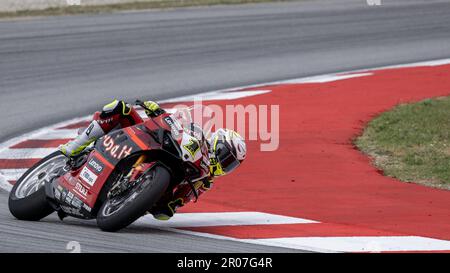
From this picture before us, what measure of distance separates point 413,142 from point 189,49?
8106 millimetres

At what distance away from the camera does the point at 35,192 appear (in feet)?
30.0

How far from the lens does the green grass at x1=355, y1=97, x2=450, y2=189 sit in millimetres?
11406

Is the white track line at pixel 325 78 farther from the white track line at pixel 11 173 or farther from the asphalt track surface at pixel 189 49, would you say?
the white track line at pixel 11 173

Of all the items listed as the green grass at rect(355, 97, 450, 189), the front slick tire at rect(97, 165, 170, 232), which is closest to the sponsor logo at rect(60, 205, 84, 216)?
the front slick tire at rect(97, 165, 170, 232)

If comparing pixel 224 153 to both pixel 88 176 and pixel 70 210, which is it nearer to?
pixel 88 176

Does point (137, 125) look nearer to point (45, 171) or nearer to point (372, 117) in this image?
point (45, 171)

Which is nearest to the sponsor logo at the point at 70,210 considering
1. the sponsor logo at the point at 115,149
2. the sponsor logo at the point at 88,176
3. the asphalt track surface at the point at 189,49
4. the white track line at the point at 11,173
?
the sponsor logo at the point at 88,176

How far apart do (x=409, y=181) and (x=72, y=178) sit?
146 inches

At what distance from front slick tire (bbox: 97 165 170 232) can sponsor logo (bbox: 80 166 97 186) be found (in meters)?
0.30

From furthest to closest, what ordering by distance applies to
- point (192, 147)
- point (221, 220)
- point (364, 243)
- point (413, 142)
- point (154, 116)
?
1. point (413, 142)
2. point (221, 220)
3. point (154, 116)
4. point (192, 147)
5. point (364, 243)

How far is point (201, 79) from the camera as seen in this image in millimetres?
17844

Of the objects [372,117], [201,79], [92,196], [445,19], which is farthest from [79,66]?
[92,196]

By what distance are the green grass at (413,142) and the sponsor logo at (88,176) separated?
3.71 m

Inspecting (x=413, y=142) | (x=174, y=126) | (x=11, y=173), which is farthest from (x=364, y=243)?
(x=413, y=142)
